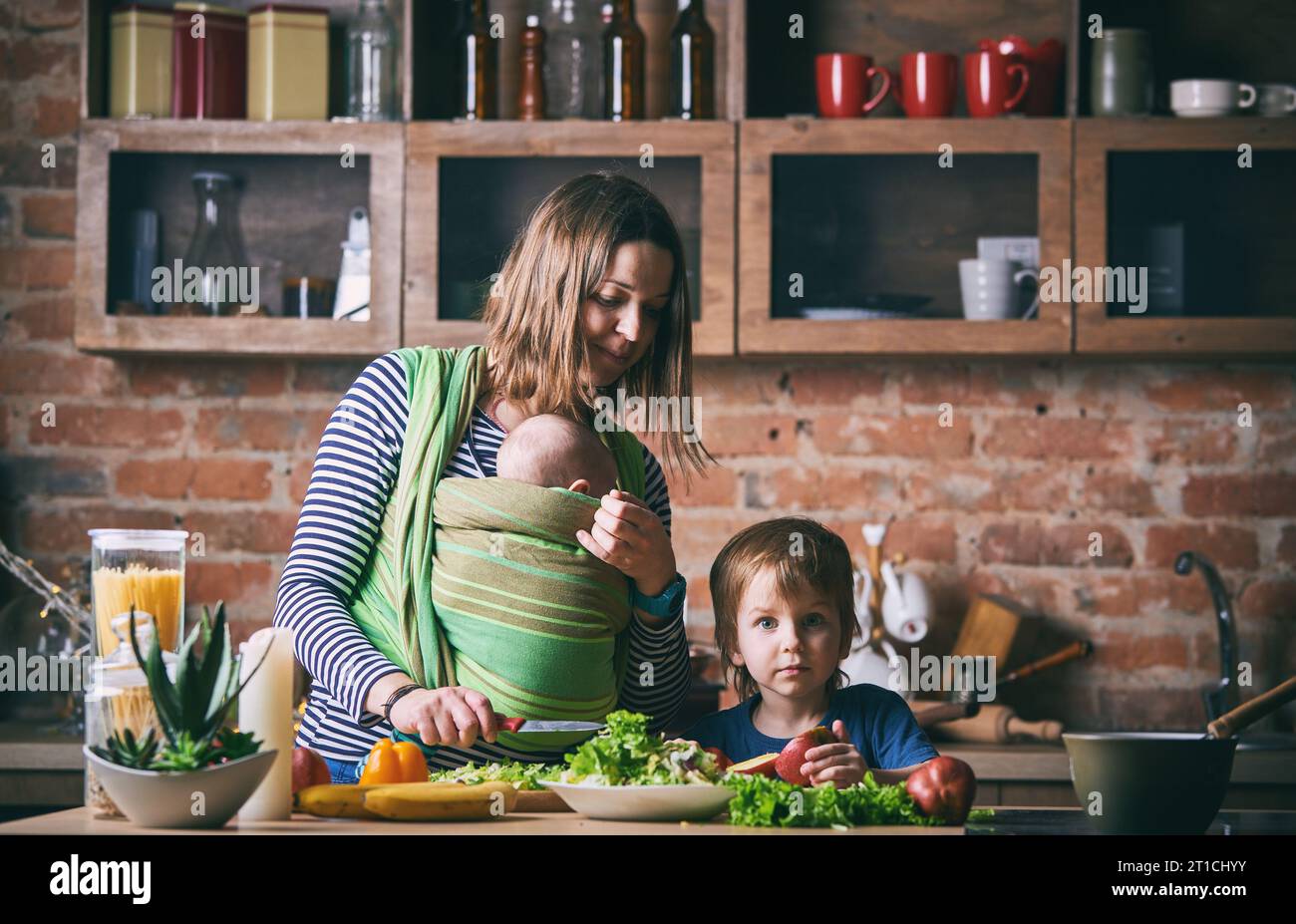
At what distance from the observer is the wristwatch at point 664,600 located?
1540mm

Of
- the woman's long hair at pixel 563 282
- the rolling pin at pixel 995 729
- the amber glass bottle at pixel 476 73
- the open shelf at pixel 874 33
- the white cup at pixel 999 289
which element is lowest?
the rolling pin at pixel 995 729

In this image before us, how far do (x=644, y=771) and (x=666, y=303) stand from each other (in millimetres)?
698

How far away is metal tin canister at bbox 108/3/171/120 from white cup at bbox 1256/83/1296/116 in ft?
7.14

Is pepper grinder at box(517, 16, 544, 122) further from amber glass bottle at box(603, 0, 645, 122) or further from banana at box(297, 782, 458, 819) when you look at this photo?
banana at box(297, 782, 458, 819)

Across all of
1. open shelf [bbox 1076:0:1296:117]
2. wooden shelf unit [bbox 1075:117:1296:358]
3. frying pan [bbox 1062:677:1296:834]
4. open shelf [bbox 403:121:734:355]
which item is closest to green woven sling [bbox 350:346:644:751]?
frying pan [bbox 1062:677:1296:834]

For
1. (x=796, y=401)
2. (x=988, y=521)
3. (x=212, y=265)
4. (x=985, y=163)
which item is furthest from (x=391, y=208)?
(x=988, y=521)

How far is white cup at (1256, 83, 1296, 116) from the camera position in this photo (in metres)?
2.77

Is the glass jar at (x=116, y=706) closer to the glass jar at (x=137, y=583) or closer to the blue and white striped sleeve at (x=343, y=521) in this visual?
the glass jar at (x=137, y=583)

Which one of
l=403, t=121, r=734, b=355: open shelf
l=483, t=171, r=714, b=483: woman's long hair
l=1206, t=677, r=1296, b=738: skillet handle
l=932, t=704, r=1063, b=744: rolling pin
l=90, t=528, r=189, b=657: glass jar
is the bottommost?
l=932, t=704, r=1063, b=744: rolling pin

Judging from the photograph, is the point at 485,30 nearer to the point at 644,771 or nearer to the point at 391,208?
the point at 391,208

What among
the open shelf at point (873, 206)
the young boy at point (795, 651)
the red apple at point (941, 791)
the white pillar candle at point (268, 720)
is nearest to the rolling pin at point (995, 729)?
the open shelf at point (873, 206)

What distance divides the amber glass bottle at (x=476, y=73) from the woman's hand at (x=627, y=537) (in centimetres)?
162

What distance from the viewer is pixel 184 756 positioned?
1.10 metres

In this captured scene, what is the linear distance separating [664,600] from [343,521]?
36 cm
